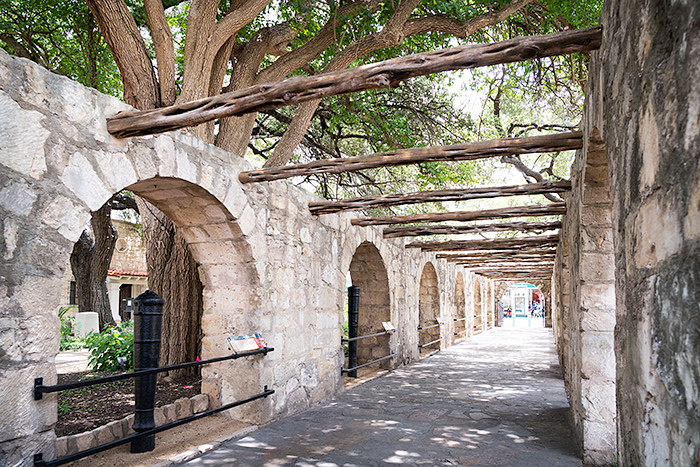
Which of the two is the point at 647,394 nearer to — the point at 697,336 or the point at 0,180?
the point at 697,336

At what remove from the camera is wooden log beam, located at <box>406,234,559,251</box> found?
790 centimetres

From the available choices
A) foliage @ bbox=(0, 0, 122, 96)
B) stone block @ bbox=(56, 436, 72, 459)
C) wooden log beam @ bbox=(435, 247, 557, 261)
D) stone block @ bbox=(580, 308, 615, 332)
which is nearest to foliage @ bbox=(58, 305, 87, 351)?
foliage @ bbox=(0, 0, 122, 96)

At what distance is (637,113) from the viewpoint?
→ 146cm

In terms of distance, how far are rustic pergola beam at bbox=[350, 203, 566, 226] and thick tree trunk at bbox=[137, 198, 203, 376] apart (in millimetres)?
2126

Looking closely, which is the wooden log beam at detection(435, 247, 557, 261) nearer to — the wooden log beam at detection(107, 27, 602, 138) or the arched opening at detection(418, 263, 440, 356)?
the arched opening at detection(418, 263, 440, 356)

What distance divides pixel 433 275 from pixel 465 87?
4171mm

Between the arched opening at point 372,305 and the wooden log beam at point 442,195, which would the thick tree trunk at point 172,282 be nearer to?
the wooden log beam at point 442,195

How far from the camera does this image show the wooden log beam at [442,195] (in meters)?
4.56

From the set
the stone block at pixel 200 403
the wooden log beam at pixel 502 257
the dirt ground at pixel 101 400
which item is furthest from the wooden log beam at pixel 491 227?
the stone block at pixel 200 403

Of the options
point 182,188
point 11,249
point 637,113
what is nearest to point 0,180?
point 11,249

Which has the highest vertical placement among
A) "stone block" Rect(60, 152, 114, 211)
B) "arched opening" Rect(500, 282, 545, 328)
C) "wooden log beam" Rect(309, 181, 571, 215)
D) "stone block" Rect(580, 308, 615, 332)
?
"wooden log beam" Rect(309, 181, 571, 215)

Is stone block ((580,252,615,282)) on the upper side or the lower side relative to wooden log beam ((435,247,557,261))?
lower

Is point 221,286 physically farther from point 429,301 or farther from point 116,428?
point 429,301

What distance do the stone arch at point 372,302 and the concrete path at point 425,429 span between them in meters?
0.87
